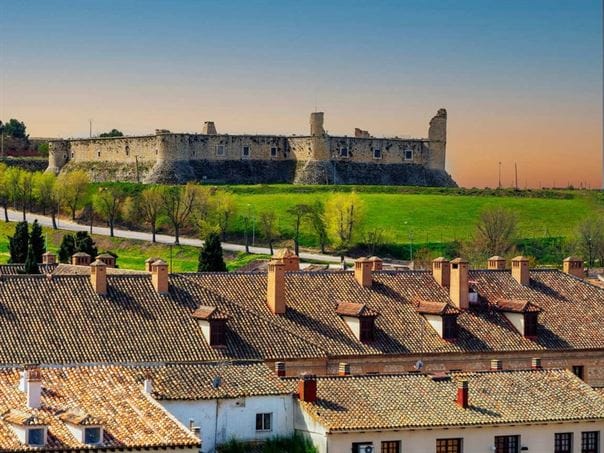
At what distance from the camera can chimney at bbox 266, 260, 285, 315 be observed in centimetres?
5478

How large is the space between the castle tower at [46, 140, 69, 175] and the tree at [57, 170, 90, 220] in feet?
89.0

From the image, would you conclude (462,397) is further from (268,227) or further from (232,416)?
(268,227)

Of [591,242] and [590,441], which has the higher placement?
[591,242]

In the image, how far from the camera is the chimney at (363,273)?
58062 millimetres

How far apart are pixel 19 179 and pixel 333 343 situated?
88.2 m

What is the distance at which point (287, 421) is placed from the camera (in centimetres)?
4253

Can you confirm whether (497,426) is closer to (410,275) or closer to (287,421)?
(287,421)

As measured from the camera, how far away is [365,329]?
54.2m

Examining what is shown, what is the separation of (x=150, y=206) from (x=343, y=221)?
52.7 ft

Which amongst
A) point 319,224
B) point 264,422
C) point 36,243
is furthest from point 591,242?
point 264,422

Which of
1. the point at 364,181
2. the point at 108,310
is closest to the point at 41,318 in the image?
the point at 108,310

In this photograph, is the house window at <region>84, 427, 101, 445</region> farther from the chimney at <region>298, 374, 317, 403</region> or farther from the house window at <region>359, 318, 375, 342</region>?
the house window at <region>359, 318, 375, 342</region>

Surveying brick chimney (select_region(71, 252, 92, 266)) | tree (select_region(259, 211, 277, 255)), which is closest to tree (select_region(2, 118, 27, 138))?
tree (select_region(259, 211, 277, 255))

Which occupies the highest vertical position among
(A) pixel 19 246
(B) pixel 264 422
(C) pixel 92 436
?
(A) pixel 19 246
